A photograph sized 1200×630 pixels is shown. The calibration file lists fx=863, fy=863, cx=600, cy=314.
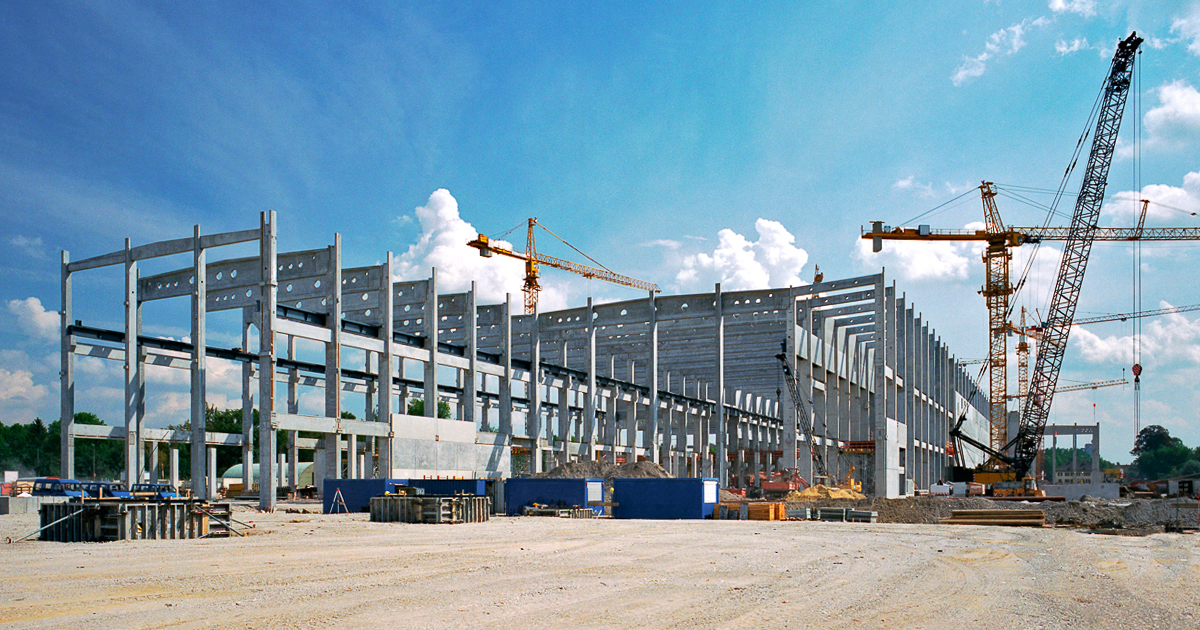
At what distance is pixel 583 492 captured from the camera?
3216 centimetres

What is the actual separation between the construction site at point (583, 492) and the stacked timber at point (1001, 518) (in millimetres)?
127

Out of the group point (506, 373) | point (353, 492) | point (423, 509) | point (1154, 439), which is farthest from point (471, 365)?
point (1154, 439)

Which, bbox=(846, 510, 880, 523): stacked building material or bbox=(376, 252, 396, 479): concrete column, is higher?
bbox=(376, 252, 396, 479): concrete column

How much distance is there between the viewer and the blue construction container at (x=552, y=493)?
3225cm

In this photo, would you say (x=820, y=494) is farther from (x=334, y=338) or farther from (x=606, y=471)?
(x=334, y=338)

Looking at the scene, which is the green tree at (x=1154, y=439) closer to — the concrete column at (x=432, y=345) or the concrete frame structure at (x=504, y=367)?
the concrete frame structure at (x=504, y=367)

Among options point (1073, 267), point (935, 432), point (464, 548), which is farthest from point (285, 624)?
point (935, 432)

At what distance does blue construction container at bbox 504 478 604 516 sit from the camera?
32250 mm

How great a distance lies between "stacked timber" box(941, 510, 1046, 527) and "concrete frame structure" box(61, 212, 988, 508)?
12.6 m

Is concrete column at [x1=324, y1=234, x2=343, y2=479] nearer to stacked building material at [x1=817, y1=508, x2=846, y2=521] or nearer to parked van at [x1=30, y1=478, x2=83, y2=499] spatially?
parked van at [x1=30, y1=478, x2=83, y2=499]

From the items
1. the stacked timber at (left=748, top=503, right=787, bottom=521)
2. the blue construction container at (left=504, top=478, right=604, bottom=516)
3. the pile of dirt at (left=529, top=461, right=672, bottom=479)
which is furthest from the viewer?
the pile of dirt at (left=529, top=461, right=672, bottom=479)

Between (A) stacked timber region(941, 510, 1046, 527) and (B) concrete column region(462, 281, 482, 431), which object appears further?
(B) concrete column region(462, 281, 482, 431)

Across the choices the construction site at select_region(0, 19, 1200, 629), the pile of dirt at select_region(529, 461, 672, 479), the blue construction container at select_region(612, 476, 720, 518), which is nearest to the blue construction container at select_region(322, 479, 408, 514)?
the construction site at select_region(0, 19, 1200, 629)

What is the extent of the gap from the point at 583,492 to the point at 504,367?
14.3 metres
